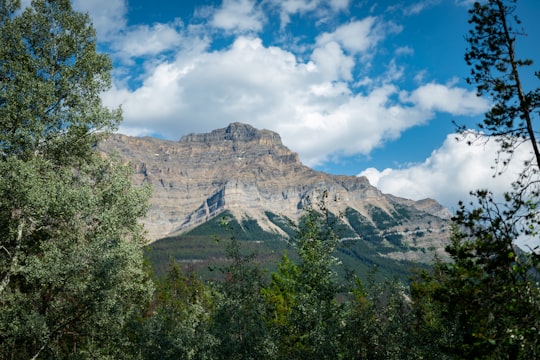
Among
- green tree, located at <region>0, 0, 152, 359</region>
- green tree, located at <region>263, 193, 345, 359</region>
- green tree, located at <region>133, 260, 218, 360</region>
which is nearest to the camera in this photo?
green tree, located at <region>263, 193, 345, 359</region>

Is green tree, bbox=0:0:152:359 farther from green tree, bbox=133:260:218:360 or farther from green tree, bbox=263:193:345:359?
green tree, bbox=263:193:345:359

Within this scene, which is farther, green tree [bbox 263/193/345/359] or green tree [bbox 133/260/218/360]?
green tree [bbox 133/260/218/360]

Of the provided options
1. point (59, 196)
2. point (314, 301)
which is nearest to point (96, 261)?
point (59, 196)

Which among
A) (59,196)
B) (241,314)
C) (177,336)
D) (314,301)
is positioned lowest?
(177,336)

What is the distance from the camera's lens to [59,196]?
19.4 m

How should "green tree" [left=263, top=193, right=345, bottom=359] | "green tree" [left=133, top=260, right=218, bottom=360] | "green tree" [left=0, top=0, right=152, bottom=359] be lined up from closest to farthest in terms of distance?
1. "green tree" [left=263, top=193, right=345, bottom=359]
2. "green tree" [left=0, top=0, right=152, bottom=359]
3. "green tree" [left=133, top=260, right=218, bottom=360]

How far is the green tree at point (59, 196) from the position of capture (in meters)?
19.5

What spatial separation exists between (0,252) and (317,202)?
16.3 metres

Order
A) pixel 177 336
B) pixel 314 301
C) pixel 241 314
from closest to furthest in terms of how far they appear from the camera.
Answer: pixel 314 301 < pixel 241 314 < pixel 177 336

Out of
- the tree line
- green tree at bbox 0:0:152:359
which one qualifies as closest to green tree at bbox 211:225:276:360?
the tree line

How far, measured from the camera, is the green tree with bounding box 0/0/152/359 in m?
19.5

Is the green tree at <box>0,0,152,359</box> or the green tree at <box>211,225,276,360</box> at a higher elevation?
the green tree at <box>0,0,152,359</box>

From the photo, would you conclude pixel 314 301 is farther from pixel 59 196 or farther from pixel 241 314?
pixel 59 196

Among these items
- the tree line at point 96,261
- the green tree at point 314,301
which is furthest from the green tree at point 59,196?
the green tree at point 314,301
